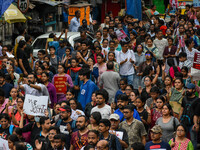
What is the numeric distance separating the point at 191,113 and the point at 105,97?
5.89 ft

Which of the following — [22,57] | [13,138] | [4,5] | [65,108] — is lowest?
[13,138]

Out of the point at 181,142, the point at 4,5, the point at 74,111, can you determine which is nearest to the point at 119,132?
the point at 181,142

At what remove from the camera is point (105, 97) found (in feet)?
35.1

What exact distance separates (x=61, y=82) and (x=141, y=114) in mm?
2832

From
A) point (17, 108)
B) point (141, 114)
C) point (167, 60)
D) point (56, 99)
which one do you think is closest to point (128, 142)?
point (141, 114)

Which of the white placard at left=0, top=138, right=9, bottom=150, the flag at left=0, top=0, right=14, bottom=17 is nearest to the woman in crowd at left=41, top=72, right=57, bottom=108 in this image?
the flag at left=0, top=0, right=14, bottom=17

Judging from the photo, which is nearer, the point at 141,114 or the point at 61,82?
the point at 141,114

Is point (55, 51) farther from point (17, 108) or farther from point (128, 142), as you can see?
point (128, 142)

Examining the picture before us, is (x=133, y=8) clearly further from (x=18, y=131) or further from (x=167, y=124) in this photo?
(x=18, y=131)

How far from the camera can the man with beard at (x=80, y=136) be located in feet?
30.7

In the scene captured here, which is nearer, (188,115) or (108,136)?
(108,136)

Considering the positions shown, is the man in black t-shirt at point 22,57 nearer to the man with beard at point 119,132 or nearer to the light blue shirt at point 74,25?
the man with beard at point 119,132

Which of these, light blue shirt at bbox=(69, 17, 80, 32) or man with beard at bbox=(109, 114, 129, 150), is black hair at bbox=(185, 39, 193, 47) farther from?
man with beard at bbox=(109, 114, 129, 150)

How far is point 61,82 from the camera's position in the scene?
1302cm
